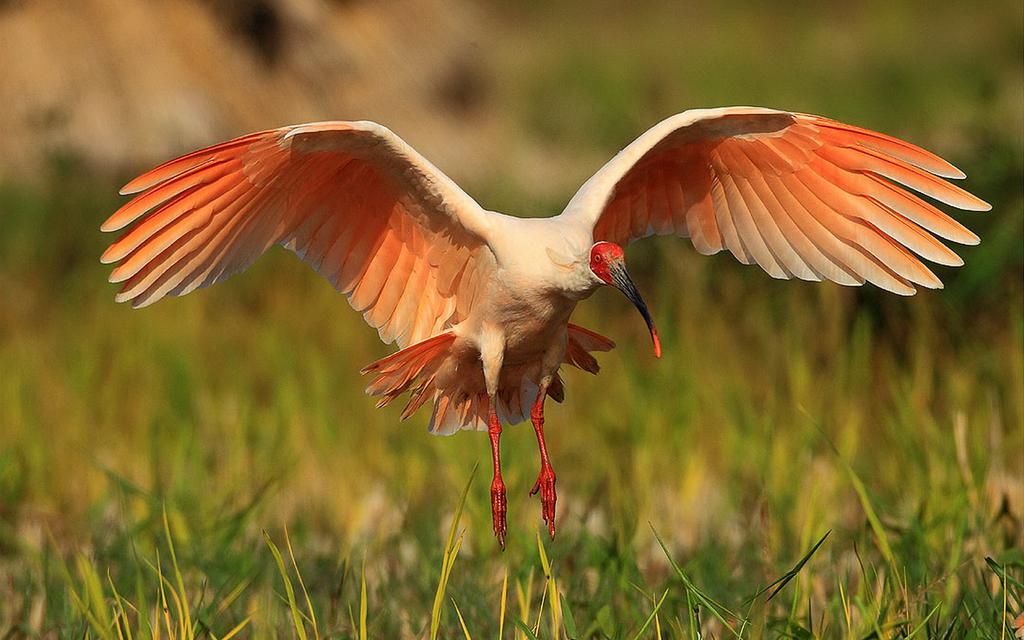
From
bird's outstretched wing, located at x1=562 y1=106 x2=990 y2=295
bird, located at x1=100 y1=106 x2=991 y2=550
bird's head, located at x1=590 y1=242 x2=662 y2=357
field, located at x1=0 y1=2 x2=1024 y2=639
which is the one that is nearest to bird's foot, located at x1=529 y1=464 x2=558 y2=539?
bird, located at x1=100 y1=106 x2=991 y2=550

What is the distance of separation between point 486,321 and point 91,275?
4.83m

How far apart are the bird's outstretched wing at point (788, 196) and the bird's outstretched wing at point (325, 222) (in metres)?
0.36

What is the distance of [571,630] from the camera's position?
3.08m

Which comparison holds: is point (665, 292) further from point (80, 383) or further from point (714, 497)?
point (80, 383)

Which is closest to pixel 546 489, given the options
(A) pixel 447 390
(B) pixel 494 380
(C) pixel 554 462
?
(B) pixel 494 380

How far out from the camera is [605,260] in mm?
3121

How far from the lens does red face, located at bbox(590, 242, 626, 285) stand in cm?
311

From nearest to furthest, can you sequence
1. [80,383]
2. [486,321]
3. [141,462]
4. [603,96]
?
1. [486,321]
2. [141,462]
3. [80,383]
4. [603,96]

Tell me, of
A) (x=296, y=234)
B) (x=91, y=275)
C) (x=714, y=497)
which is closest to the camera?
(x=296, y=234)

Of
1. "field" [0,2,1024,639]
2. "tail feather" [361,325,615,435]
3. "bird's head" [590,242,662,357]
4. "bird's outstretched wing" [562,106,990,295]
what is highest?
"bird's outstretched wing" [562,106,990,295]

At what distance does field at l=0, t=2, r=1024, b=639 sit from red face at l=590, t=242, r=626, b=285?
56cm

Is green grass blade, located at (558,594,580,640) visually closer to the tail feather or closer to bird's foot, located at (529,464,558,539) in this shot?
bird's foot, located at (529,464,558,539)

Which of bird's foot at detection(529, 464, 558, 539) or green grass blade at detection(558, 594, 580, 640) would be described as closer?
green grass blade at detection(558, 594, 580, 640)

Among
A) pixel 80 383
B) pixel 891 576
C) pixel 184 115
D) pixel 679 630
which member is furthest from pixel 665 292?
pixel 184 115
